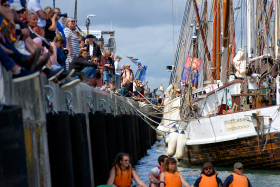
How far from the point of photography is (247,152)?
39.5 ft

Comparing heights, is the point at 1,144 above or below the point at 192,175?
above

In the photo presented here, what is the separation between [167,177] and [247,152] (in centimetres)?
490

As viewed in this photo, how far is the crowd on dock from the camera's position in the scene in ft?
16.0

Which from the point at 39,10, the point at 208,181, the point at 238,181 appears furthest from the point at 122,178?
the point at 39,10

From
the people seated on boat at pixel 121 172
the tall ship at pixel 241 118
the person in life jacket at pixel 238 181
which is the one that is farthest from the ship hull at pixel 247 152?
the people seated on boat at pixel 121 172

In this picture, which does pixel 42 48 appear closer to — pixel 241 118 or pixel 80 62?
pixel 80 62

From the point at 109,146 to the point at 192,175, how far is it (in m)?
4.28

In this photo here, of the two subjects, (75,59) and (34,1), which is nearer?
(34,1)

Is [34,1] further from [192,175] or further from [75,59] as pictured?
[192,175]

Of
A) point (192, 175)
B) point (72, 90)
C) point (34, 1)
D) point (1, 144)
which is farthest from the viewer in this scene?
point (192, 175)

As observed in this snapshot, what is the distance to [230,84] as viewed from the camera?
48.5 ft

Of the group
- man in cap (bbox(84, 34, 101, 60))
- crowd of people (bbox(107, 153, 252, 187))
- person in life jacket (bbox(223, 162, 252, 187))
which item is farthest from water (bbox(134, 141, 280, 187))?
man in cap (bbox(84, 34, 101, 60))

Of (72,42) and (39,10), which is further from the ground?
(39,10)

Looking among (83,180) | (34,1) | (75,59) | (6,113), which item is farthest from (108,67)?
(6,113)
